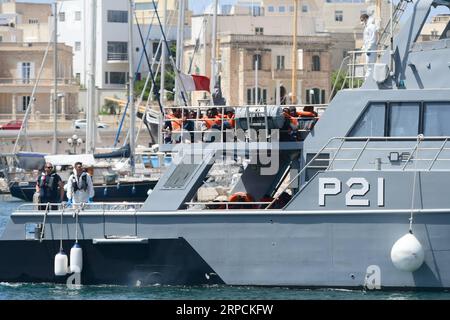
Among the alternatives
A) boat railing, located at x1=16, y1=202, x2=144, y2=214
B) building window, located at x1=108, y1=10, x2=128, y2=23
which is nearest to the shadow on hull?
boat railing, located at x1=16, y1=202, x2=144, y2=214

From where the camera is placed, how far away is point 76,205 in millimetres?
20484

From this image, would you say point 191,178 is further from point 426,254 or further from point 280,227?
point 426,254

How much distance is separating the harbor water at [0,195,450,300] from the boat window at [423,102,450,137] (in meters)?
2.32

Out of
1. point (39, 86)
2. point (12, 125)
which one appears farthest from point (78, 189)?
point (39, 86)

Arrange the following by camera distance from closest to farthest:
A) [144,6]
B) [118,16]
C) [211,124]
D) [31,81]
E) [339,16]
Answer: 1. [211,124]
2. [31,81]
3. [118,16]
4. [144,6]
5. [339,16]

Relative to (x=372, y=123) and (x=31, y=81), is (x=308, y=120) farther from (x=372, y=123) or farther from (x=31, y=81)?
(x=31, y=81)

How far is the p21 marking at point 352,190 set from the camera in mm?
19344

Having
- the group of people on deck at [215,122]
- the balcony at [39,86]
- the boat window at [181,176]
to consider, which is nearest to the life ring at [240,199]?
the boat window at [181,176]

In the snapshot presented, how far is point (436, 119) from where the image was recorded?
65.3ft

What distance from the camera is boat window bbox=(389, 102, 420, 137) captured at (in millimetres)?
20000

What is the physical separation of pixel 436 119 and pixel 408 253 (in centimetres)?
215

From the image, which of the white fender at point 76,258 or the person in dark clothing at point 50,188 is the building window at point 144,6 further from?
the white fender at point 76,258

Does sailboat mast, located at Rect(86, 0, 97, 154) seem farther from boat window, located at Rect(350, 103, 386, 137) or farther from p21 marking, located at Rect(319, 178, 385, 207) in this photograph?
p21 marking, located at Rect(319, 178, 385, 207)
